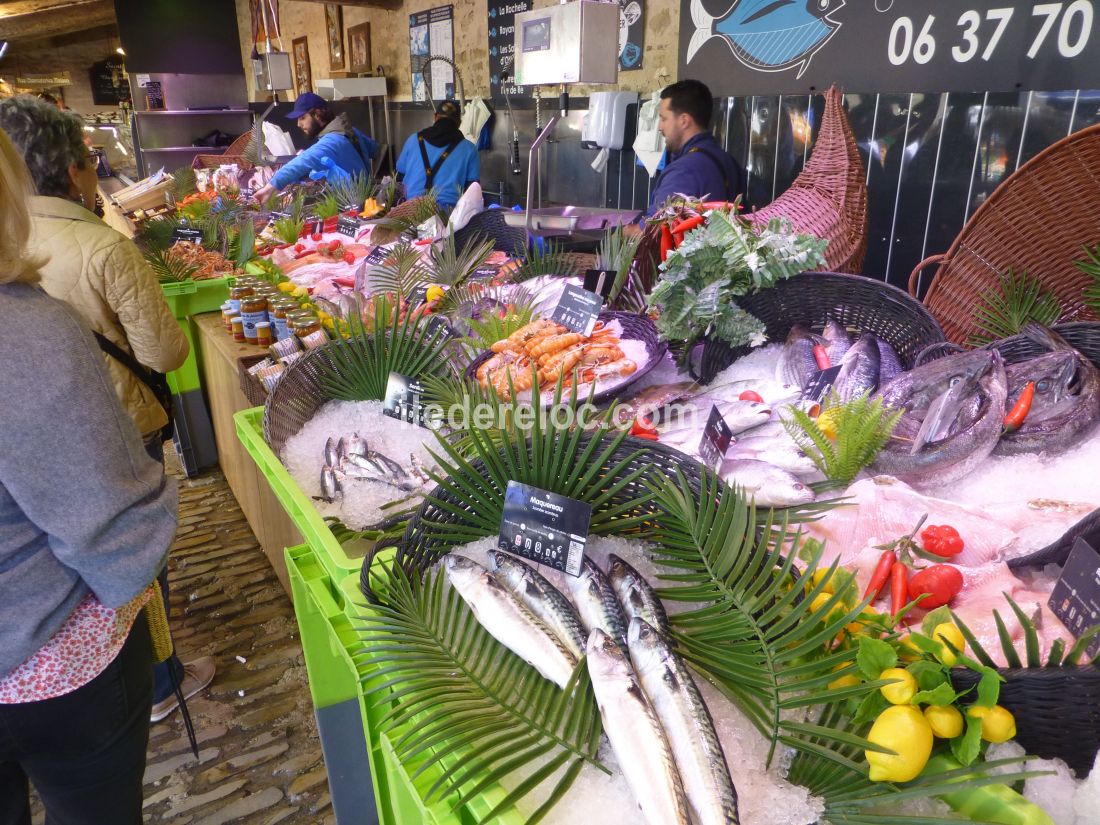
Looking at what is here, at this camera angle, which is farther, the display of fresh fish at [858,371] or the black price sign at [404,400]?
the black price sign at [404,400]

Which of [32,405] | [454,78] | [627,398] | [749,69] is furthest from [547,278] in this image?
[454,78]

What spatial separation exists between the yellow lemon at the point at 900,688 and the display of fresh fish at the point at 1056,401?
88 centimetres

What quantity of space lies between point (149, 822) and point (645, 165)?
463cm

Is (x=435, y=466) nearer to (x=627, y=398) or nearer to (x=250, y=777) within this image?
(x=627, y=398)

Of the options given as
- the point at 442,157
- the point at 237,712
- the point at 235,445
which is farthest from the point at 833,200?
the point at 442,157

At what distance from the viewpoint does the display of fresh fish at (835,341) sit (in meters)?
1.83

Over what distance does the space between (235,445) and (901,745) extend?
3.11 m

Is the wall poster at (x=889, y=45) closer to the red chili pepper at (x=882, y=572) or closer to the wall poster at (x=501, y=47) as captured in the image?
the wall poster at (x=501, y=47)

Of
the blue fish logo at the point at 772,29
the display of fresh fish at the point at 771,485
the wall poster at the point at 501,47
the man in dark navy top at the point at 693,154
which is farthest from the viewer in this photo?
the wall poster at the point at 501,47

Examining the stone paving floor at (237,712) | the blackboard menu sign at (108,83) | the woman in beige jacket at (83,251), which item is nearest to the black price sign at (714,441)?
the stone paving floor at (237,712)

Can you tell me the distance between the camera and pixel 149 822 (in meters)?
2.01

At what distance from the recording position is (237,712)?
95.3 inches

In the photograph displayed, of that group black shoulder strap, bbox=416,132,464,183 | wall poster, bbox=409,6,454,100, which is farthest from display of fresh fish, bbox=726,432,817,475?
wall poster, bbox=409,6,454,100

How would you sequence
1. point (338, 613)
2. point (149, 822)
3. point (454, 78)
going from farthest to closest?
point (454, 78) → point (149, 822) → point (338, 613)
